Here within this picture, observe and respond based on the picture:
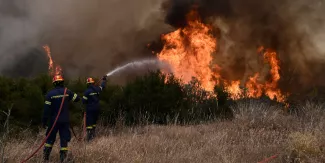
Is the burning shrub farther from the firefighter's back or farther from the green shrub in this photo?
the firefighter's back

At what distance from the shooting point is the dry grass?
5.80 metres

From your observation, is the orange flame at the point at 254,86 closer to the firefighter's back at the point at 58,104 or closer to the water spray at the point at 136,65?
the water spray at the point at 136,65

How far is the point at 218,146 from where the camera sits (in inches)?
271

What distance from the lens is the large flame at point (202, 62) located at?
878 inches

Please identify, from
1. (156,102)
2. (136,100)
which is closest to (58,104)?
(136,100)

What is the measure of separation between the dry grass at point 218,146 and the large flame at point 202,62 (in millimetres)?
12506

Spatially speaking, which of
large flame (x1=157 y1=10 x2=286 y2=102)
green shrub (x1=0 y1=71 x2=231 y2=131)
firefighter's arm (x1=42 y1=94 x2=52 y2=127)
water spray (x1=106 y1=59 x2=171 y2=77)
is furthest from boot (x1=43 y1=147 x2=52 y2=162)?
large flame (x1=157 y1=10 x2=286 y2=102)

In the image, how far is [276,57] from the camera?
24844 millimetres

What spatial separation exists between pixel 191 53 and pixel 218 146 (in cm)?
1728

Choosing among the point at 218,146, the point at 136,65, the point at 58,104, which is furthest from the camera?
the point at 136,65

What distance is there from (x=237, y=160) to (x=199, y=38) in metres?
19.3

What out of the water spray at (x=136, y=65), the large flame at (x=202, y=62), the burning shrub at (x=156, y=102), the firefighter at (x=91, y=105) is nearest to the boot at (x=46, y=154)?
the water spray at (x=136, y=65)

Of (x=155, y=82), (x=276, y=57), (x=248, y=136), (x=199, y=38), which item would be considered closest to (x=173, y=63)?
(x=199, y=38)

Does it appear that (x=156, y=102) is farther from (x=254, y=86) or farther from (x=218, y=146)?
(x=254, y=86)
